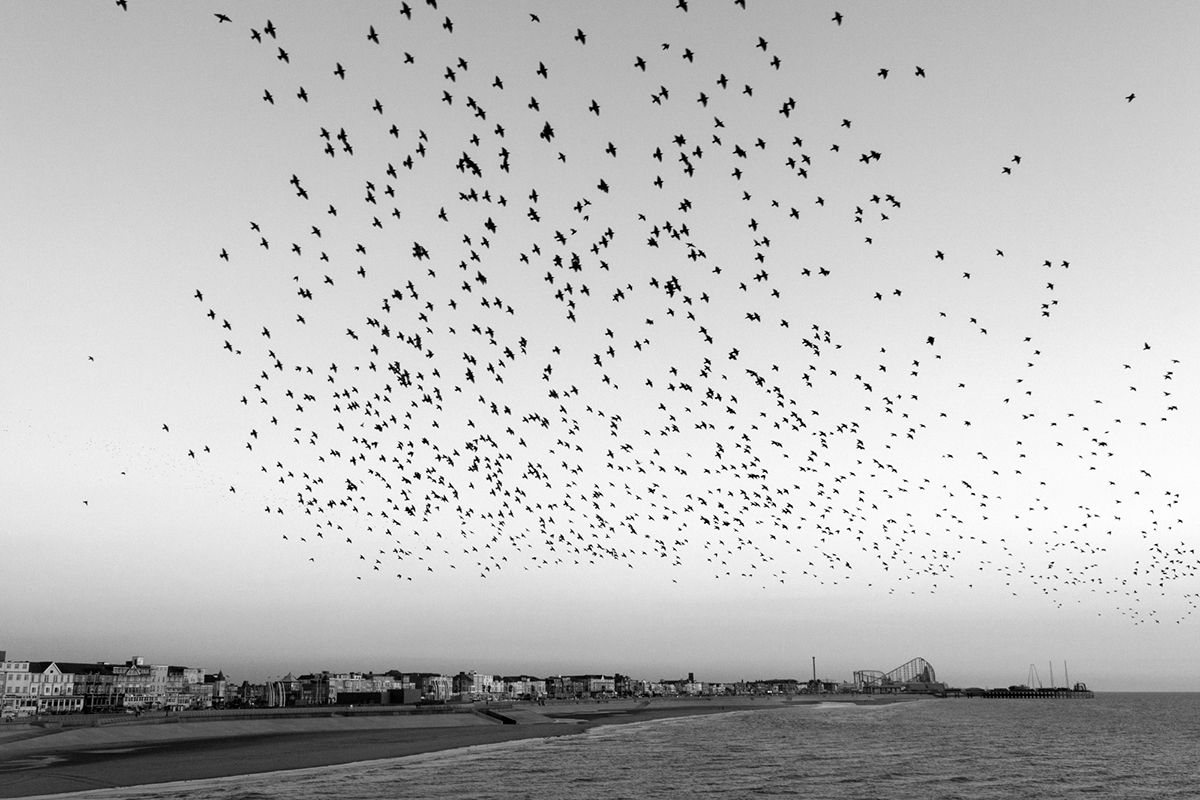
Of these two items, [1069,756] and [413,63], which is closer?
[413,63]

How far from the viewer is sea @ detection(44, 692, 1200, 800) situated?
5034cm

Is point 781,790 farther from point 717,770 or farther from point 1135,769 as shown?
point 1135,769

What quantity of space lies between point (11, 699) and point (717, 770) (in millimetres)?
169463

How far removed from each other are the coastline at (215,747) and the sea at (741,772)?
14.2ft

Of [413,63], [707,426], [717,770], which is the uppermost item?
[413,63]

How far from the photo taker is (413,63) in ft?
97.9

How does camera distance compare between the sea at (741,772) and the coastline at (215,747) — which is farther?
the coastline at (215,747)

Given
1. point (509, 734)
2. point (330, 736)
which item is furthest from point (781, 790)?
point (330, 736)

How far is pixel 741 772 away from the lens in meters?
62.5

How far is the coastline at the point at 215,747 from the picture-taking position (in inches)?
2156

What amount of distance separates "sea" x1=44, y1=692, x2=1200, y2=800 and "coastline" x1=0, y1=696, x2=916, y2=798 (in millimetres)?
4319

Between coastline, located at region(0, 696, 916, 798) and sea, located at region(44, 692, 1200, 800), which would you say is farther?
coastline, located at region(0, 696, 916, 798)

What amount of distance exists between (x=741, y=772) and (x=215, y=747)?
50.4m

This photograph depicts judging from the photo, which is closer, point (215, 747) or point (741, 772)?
point (741, 772)
